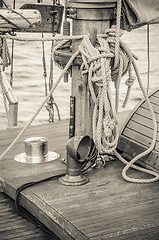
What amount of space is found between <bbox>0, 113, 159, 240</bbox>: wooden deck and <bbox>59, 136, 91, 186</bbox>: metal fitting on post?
1.9 inches

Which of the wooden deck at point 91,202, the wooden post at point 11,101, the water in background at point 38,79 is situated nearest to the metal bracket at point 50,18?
the wooden post at point 11,101

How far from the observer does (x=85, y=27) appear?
373 cm

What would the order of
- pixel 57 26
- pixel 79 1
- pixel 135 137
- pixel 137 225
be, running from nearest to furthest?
pixel 137 225
pixel 79 1
pixel 135 137
pixel 57 26

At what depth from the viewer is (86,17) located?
3.70m

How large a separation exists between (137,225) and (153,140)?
32.1 inches

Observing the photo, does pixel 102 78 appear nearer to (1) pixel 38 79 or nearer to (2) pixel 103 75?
(2) pixel 103 75

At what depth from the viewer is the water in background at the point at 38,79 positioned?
29.4 ft

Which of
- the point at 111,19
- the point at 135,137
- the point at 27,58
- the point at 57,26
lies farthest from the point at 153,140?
the point at 27,58

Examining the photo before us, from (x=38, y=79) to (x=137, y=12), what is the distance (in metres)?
6.97

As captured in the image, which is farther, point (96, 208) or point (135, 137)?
point (135, 137)

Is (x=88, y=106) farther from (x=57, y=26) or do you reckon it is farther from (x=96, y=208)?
(x=57, y=26)

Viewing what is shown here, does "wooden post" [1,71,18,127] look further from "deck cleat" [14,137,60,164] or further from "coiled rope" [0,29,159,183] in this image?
"coiled rope" [0,29,159,183]

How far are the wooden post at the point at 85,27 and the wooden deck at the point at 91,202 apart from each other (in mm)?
348

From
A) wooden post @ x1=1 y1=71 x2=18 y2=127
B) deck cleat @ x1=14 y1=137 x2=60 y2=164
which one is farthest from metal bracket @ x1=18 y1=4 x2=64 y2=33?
deck cleat @ x1=14 y1=137 x2=60 y2=164
